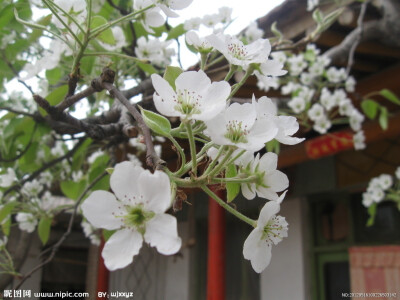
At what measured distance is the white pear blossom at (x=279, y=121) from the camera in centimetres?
48

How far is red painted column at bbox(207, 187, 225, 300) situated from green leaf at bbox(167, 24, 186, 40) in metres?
1.16

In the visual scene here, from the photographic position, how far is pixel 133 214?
43cm

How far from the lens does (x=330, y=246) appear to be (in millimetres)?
2676

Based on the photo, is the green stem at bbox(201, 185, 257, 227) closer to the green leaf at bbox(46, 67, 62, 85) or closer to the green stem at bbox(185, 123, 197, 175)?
the green stem at bbox(185, 123, 197, 175)

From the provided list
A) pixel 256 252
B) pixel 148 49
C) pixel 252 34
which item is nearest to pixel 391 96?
pixel 252 34

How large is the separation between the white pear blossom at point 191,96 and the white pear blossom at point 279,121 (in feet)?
0.21

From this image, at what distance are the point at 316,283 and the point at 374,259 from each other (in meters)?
0.54

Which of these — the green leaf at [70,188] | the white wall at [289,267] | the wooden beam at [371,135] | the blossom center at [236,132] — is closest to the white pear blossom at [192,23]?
the green leaf at [70,188]

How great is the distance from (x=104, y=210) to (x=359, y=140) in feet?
5.84

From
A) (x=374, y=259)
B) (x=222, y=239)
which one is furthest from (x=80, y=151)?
(x=374, y=259)


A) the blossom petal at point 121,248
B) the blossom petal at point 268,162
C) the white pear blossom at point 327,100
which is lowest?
the blossom petal at point 121,248

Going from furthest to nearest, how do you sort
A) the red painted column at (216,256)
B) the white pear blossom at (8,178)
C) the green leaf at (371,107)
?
the red painted column at (216,256) < the green leaf at (371,107) < the white pear blossom at (8,178)

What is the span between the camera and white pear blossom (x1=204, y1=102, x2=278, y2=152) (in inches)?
16.3

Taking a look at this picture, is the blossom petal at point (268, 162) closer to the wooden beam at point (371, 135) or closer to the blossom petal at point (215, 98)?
the blossom petal at point (215, 98)
